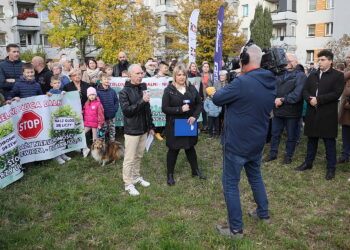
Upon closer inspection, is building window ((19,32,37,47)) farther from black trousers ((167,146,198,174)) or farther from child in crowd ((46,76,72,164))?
black trousers ((167,146,198,174))

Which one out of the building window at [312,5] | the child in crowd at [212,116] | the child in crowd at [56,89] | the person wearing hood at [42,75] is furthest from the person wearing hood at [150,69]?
the building window at [312,5]

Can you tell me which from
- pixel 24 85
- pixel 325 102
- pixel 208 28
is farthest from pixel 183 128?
pixel 208 28

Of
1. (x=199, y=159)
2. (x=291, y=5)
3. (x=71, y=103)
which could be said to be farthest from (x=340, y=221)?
(x=291, y=5)

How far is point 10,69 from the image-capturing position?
685 cm

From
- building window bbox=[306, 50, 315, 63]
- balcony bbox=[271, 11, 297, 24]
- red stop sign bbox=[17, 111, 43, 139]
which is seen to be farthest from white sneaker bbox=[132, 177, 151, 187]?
balcony bbox=[271, 11, 297, 24]

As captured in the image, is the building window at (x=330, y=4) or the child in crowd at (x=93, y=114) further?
the building window at (x=330, y=4)

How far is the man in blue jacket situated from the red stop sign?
4363mm

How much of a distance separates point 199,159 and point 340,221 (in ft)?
10.9

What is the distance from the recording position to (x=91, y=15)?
2583 cm

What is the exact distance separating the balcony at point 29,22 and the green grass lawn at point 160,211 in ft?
118

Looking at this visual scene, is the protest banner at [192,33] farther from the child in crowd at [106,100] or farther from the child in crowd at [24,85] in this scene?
the child in crowd at [24,85]

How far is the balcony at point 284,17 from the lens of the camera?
38.9 meters

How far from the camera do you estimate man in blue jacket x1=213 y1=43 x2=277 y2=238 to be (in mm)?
3447

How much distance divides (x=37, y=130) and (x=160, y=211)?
3489mm
